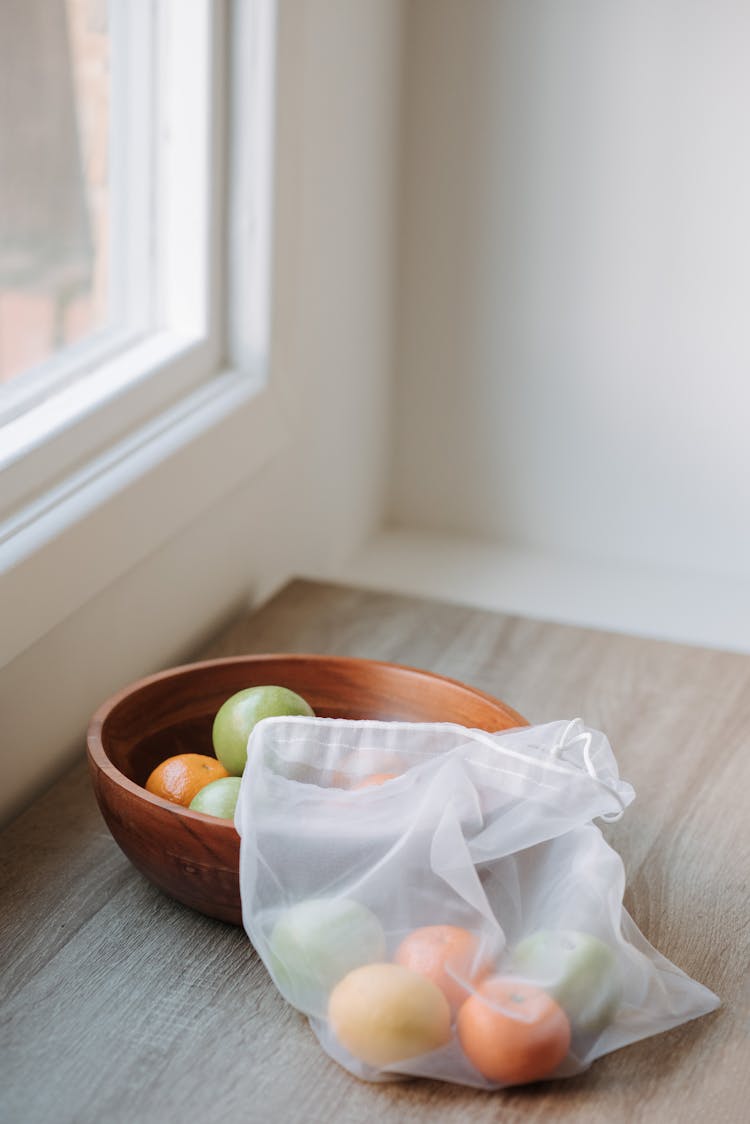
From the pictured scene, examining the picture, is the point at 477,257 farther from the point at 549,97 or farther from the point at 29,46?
the point at 29,46

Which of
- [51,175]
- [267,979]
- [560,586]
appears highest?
[51,175]

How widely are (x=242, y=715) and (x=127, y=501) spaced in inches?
10.5

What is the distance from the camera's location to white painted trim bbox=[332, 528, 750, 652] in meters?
1.46

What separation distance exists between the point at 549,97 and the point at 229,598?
668 millimetres

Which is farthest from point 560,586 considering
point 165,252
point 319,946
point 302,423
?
point 319,946

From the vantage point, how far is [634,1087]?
779mm

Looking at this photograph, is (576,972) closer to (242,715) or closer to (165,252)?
(242,715)

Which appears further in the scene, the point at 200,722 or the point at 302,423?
the point at 302,423

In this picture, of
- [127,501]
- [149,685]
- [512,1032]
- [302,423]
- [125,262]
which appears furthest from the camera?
[302,423]

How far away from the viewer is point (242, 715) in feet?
3.14

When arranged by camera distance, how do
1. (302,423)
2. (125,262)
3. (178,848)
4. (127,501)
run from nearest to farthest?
1. (178,848)
2. (127,501)
3. (125,262)
4. (302,423)

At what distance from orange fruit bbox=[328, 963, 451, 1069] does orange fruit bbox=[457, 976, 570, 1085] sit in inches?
0.7

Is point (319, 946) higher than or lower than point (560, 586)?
higher

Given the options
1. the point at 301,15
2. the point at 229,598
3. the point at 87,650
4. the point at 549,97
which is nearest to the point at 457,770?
the point at 87,650
